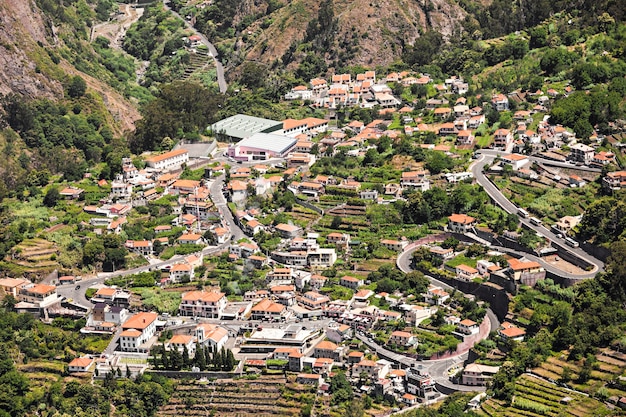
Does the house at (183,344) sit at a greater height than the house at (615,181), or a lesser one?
lesser

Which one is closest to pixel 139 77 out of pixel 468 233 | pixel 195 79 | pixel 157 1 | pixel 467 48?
pixel 195 79

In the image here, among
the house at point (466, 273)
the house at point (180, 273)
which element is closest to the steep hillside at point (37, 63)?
the house at point (180, 273)

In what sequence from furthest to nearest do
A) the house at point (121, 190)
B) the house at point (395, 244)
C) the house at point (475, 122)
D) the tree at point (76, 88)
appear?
the tree at point (76, 88)
the house at point (475, 122)
the house at point (121, 190)
the house at point (395, 244)

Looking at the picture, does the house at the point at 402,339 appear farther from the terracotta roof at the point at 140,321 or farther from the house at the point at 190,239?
the house at the point at 190,239

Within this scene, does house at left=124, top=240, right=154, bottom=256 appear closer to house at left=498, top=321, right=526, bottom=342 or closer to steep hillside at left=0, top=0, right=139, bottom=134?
house at left=498, top=321, right=526, bottom=342

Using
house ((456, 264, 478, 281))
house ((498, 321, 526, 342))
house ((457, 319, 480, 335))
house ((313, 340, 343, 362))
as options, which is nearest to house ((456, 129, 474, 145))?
house ((456, 264, 478, 281))

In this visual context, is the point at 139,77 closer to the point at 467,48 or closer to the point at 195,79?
the point at 195,79

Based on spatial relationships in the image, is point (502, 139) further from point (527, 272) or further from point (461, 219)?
point (527, 272)
